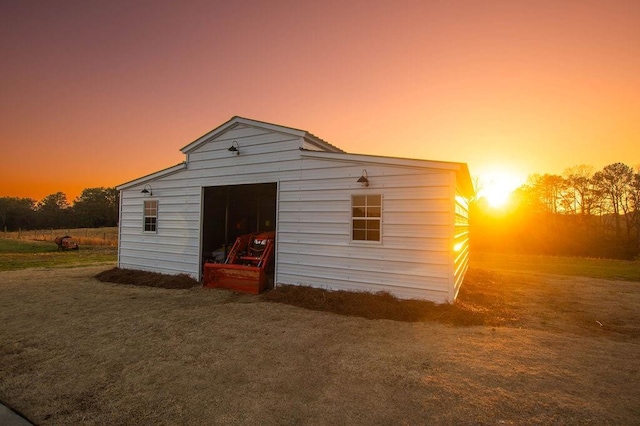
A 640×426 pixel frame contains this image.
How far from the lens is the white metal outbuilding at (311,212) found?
725cm

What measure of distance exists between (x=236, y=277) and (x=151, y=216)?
4943 millimetres

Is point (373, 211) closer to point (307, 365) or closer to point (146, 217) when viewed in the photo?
point (307, 365)

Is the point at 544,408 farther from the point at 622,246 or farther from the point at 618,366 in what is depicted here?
the point at 622,246

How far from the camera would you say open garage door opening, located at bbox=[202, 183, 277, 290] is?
1125cm

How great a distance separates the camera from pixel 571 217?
115 ft

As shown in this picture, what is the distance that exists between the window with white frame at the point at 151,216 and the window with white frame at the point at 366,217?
767 centimetres

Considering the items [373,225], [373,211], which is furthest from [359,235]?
[373,211]

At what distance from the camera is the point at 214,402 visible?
349cm

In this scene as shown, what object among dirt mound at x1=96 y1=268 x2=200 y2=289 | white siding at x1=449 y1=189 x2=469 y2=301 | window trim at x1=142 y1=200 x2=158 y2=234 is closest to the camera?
white siding at x1=449 y1=189 x2=469 y2=301

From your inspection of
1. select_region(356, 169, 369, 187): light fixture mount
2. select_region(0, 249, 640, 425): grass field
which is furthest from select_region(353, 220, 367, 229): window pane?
select_region(0, 249, 640, 425): grass field

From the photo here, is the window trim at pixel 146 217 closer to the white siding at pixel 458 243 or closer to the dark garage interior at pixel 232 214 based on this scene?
the dark garage interior at pixel 232 214

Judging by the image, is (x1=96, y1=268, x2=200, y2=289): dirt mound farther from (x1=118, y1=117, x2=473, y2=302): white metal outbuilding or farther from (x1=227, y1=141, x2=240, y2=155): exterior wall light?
(x1=227, y1=141, x2=240, y2=155): exterior wall light

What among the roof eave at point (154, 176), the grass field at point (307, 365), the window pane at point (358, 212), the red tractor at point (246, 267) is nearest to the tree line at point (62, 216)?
the roof eave at point (154, 176)

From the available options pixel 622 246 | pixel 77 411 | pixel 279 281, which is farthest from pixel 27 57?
pixel 622 246
